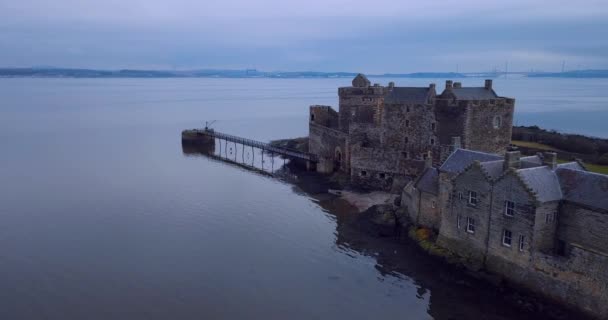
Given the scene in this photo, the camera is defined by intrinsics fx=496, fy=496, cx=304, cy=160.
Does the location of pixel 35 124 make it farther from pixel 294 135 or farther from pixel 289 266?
pixel 289 266

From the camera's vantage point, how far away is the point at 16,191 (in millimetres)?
38125

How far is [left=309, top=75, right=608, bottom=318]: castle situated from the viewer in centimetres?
1978

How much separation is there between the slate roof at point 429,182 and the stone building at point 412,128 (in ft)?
13.9

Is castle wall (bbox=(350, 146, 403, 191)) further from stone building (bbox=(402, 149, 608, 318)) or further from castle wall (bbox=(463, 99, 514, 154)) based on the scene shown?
stone building (bbox=(402, 149, 608, 318))

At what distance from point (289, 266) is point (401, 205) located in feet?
33.2

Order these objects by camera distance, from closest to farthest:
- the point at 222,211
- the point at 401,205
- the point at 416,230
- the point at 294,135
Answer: the point at 416,230
the point at 401,205
the point at 222,211
the point at 294,135

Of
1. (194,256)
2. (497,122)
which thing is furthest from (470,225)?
(497,122)

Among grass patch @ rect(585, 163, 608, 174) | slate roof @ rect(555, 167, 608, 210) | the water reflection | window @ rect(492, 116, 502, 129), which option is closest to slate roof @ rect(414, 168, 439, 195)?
the water reflection

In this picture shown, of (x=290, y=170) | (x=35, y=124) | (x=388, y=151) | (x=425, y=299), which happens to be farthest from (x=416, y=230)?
(x=35, y=124)

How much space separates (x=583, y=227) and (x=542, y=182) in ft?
7.83

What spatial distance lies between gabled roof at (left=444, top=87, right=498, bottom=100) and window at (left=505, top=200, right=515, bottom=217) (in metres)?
16.3

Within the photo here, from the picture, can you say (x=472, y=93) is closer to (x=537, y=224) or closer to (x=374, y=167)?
(x=374, y=167)

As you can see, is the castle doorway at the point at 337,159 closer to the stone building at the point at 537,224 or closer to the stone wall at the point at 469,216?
the stone wall at the point at 469,216

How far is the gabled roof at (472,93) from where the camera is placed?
121ft
